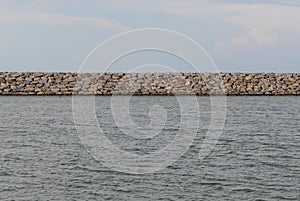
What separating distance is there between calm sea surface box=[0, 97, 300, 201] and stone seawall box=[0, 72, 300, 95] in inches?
610

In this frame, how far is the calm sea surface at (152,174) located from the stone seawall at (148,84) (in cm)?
1549

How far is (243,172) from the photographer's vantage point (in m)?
16.6

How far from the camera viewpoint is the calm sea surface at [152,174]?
1436 centimetres

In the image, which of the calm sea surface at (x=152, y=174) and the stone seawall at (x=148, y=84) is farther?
the stone seawall at (x=148, y=84)

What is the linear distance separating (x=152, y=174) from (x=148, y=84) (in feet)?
103

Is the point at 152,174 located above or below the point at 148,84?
below

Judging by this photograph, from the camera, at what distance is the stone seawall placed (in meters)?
45.9

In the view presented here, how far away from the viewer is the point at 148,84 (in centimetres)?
4756

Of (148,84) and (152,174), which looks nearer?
(152,174)

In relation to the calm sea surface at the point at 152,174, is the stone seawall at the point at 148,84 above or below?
above

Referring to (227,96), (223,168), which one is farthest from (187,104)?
(223,168)

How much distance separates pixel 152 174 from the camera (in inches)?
642

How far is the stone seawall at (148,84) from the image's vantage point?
45.9m

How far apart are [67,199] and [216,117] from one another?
18927 millimetres
